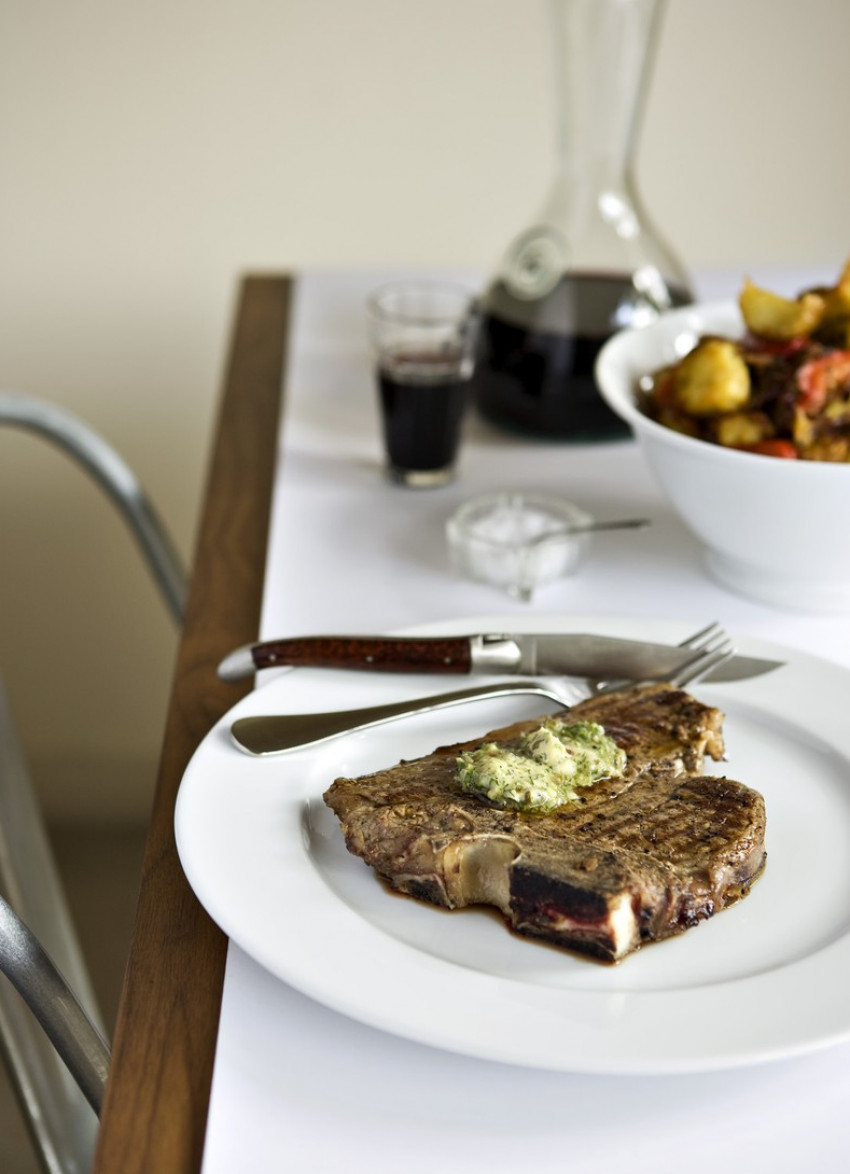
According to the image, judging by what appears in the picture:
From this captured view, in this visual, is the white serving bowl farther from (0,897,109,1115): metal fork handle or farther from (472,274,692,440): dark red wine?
(0,897,109,1115): metal fork handle

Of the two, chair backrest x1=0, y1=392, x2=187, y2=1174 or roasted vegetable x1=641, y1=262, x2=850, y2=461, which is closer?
chair backrest x1=0, y1=392, x2=187, y2=1174

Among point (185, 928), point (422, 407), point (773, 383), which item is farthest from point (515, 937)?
point (422, 407)

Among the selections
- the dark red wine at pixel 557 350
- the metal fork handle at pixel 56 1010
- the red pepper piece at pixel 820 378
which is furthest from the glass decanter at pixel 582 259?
the metal fork handle at pixel 56 1010

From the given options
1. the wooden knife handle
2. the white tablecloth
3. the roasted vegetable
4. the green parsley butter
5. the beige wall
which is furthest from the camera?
the beige wall

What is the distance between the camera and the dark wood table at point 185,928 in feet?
1.95

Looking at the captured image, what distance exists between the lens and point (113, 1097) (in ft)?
2.00

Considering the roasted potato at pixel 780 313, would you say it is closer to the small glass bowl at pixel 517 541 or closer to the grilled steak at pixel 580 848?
the small glass bowl at pixel 517 541

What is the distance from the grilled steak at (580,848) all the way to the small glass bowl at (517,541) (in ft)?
1.09

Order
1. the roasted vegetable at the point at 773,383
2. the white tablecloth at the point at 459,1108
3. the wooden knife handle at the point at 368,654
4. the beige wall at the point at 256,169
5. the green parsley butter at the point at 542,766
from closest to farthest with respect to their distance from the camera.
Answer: the white tablecloth at the point at 459,1108 → the green parsley butter at the point at 542,766 → the wooden knife handle at the point at 368,654 → the roasted vegetable at the point at 773,383 → the beige wall at the point at 256,169

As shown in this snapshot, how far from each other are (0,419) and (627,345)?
0.64 m

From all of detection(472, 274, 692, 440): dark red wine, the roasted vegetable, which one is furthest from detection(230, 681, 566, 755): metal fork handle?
detection(472, 274, 692, 440): dark red wine

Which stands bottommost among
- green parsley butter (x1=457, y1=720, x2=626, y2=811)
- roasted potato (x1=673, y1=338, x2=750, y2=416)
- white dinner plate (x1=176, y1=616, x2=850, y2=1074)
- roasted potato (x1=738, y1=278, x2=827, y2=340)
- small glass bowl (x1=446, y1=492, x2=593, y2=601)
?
small glass bowl (x1=446, y1=492, x2=593, y2=601)

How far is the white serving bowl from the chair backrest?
0.56 meters

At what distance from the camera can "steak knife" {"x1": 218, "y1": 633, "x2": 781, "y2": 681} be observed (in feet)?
2.99
